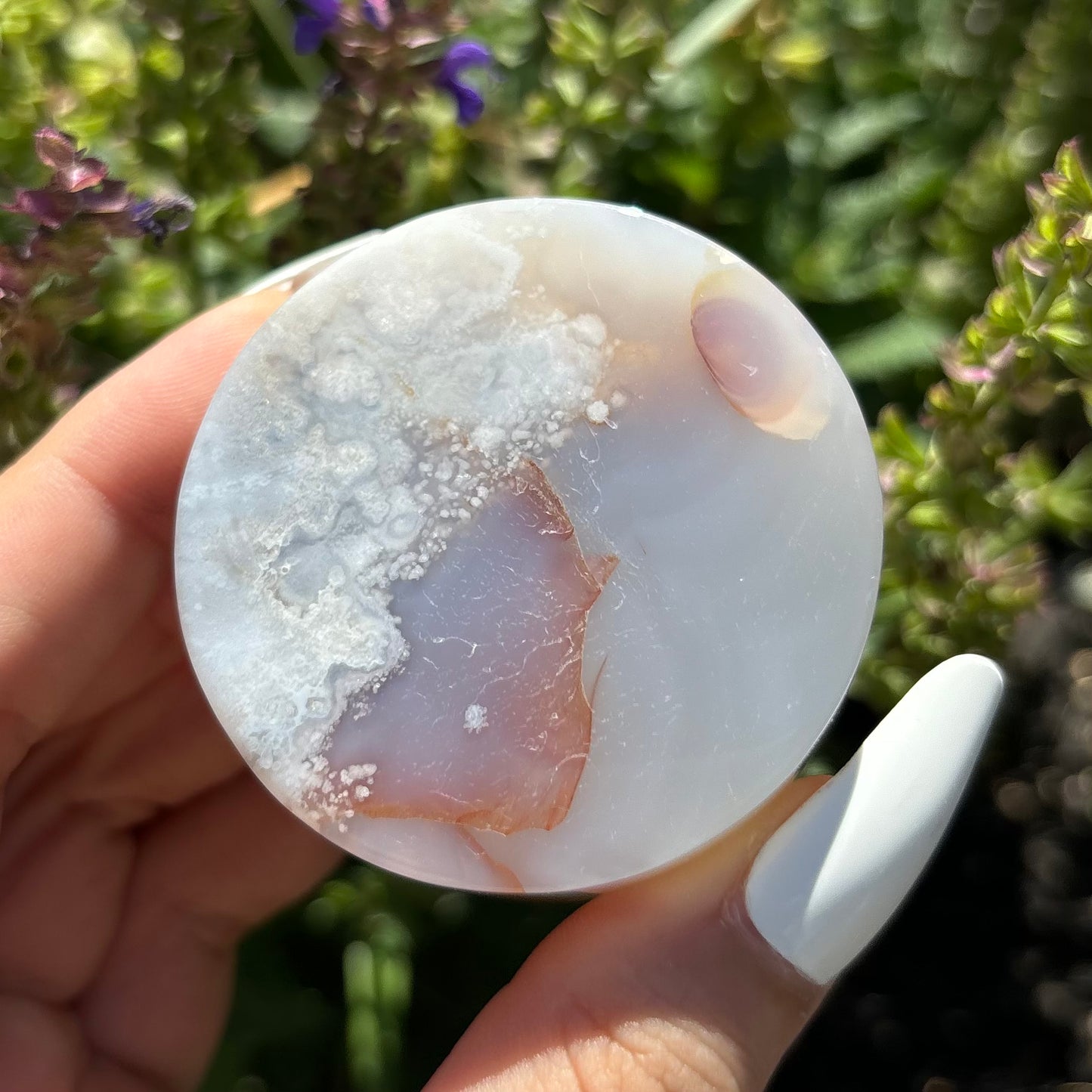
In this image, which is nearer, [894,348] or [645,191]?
[894,348]

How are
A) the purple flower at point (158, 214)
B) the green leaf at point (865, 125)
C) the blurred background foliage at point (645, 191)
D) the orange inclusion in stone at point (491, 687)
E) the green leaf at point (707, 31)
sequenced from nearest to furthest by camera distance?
the orange inclusion in stone at point (491, 687), the purple flower at point (158, 214), the blurred background foliage at point (645, 191), the green leaf at point (707, 31), the green leaf at point (865, 125)

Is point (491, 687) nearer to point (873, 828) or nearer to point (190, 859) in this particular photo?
point (873, 828)

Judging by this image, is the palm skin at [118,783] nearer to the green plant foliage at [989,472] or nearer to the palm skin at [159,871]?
the palm skin at [159,871]

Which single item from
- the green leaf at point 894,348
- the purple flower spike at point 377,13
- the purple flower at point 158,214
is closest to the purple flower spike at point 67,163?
the purple flower at point 158,214

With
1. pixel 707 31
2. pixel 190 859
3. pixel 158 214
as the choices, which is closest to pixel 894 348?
pixel 707 31

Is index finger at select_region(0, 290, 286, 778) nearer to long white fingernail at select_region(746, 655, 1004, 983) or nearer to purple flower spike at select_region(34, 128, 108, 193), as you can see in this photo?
purple flower spike at select_region(34, 128, 108, 193)

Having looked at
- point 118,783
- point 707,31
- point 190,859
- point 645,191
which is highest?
point 707,31

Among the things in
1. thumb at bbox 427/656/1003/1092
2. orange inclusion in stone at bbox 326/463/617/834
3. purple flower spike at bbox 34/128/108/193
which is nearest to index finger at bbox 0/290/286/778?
purple flower spike at bbox 34/128/108/193
